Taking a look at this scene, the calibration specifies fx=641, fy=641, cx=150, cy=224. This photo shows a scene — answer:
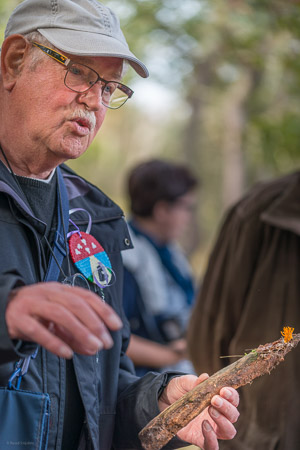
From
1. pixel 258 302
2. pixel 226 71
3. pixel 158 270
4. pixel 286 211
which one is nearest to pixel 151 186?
pixel 158 270

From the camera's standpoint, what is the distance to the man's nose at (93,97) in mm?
1920

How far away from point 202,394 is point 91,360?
14.6 inches

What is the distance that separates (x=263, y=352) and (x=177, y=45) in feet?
26.4

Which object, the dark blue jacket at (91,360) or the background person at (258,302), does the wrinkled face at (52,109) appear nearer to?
the dark blue jacket at (91,360)

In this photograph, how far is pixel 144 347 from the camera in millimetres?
4164

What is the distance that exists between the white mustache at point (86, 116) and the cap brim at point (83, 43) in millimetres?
170

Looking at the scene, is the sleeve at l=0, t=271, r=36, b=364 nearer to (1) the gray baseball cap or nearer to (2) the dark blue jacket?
(2) the dark blue jacket

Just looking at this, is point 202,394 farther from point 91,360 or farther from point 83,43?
point 83,43

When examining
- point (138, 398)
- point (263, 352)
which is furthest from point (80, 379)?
point (263, 352)

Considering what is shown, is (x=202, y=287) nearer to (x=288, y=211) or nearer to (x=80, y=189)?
(x=288, y=211)

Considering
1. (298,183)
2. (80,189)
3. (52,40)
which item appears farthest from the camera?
(298,183)

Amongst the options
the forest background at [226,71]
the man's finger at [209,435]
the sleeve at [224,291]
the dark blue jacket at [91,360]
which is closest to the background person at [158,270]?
the sleeve at [224,291]

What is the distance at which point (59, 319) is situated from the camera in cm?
135

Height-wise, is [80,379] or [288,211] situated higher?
[288,211]
